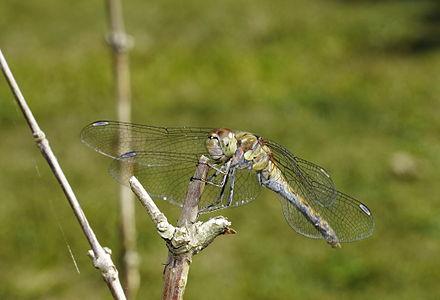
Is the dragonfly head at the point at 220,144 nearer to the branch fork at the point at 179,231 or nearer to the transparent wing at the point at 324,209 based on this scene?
the transparent wing at the point at 324,209

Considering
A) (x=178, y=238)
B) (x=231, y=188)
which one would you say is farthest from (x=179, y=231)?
(x=231, y=188)

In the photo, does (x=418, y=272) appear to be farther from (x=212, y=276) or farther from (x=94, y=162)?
(x=94, y=162)

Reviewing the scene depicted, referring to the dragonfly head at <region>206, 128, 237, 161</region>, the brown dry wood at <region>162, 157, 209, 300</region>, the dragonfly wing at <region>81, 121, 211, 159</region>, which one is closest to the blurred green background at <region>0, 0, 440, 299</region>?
the dragonfly wing at <region>81, 121, 211, 159</region>

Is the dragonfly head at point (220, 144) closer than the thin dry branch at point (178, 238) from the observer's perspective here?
No

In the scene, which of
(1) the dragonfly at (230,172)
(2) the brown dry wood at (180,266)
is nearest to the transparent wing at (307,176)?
(1) the dragonfly at (230,172)

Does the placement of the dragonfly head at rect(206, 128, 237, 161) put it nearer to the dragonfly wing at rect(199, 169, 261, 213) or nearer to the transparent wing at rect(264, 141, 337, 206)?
the dragonfly wing at rect(199, 169, 261, 213)

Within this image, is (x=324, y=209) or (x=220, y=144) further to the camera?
(x=324, y=209)

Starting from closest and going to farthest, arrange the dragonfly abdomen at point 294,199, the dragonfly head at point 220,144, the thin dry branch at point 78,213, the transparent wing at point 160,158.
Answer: the thin dry branch at point 78,213 < the dragonfly head at point 220,144 < the transparent wing at point 160,158 < the dragonfly abdomen at point 294,199

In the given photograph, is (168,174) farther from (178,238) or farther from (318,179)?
(178,238)
